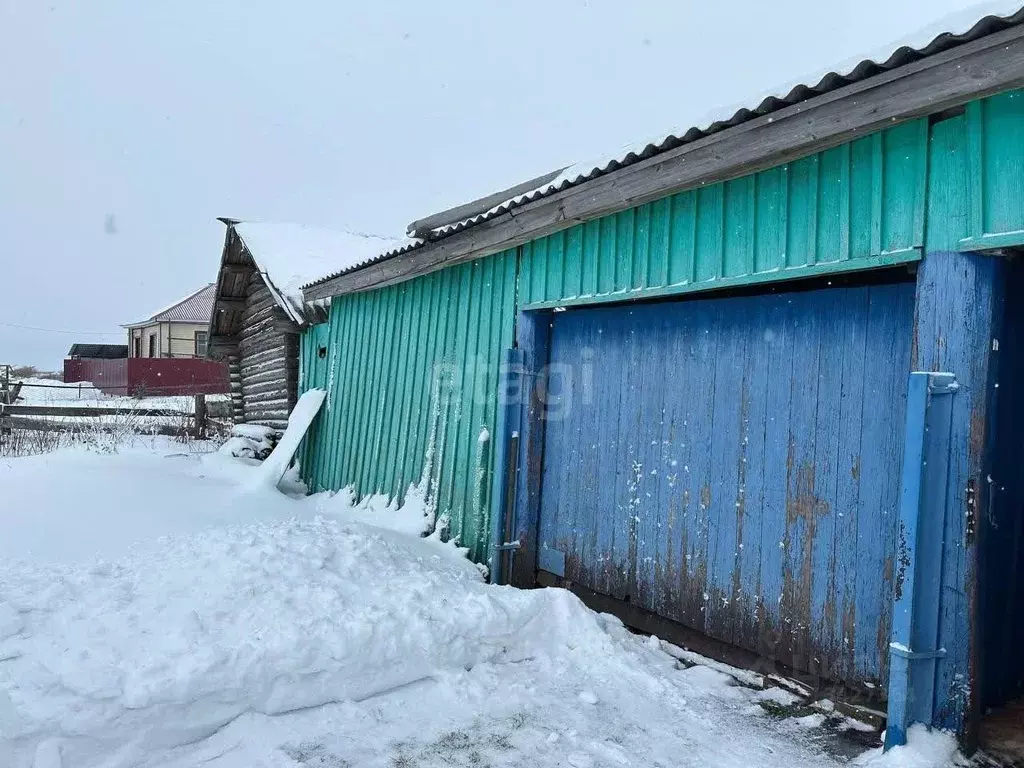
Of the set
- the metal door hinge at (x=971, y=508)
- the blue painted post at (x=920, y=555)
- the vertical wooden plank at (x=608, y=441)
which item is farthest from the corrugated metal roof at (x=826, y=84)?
the metal door hinge at (x=971, y=508)

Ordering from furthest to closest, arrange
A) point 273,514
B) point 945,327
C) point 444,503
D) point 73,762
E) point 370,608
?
point 273,514
point 444,503
point 370,608
point 945,327
point 73,762

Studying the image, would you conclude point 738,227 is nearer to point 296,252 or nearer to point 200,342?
point 296,252

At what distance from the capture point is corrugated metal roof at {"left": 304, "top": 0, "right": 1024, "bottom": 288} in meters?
2.62

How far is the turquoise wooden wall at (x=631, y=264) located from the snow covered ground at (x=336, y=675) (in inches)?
80.1

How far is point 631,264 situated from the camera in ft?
15.4

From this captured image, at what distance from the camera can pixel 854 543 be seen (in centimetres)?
360

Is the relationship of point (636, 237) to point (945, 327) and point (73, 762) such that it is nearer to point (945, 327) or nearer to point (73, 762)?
point (945, 327)

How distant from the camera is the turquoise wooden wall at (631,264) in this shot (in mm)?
2961

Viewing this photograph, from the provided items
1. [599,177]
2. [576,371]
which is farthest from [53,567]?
[599,177]

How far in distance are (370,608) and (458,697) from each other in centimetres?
71

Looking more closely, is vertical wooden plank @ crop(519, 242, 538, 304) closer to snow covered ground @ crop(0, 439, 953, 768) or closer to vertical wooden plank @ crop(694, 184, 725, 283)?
vertical wooden plank @ crop(694, 184, 725, 283)

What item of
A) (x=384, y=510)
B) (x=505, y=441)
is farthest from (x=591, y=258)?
(x=384, y=510)

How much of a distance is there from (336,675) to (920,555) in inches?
107

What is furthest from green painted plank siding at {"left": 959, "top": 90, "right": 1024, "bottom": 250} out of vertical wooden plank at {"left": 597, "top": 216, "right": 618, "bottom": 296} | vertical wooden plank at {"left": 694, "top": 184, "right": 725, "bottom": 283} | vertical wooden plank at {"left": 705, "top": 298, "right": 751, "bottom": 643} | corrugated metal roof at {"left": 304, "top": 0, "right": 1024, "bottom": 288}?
vertical wooden plank at {"left": 597, "top": 216, "right": 618, "bottom": 296}
